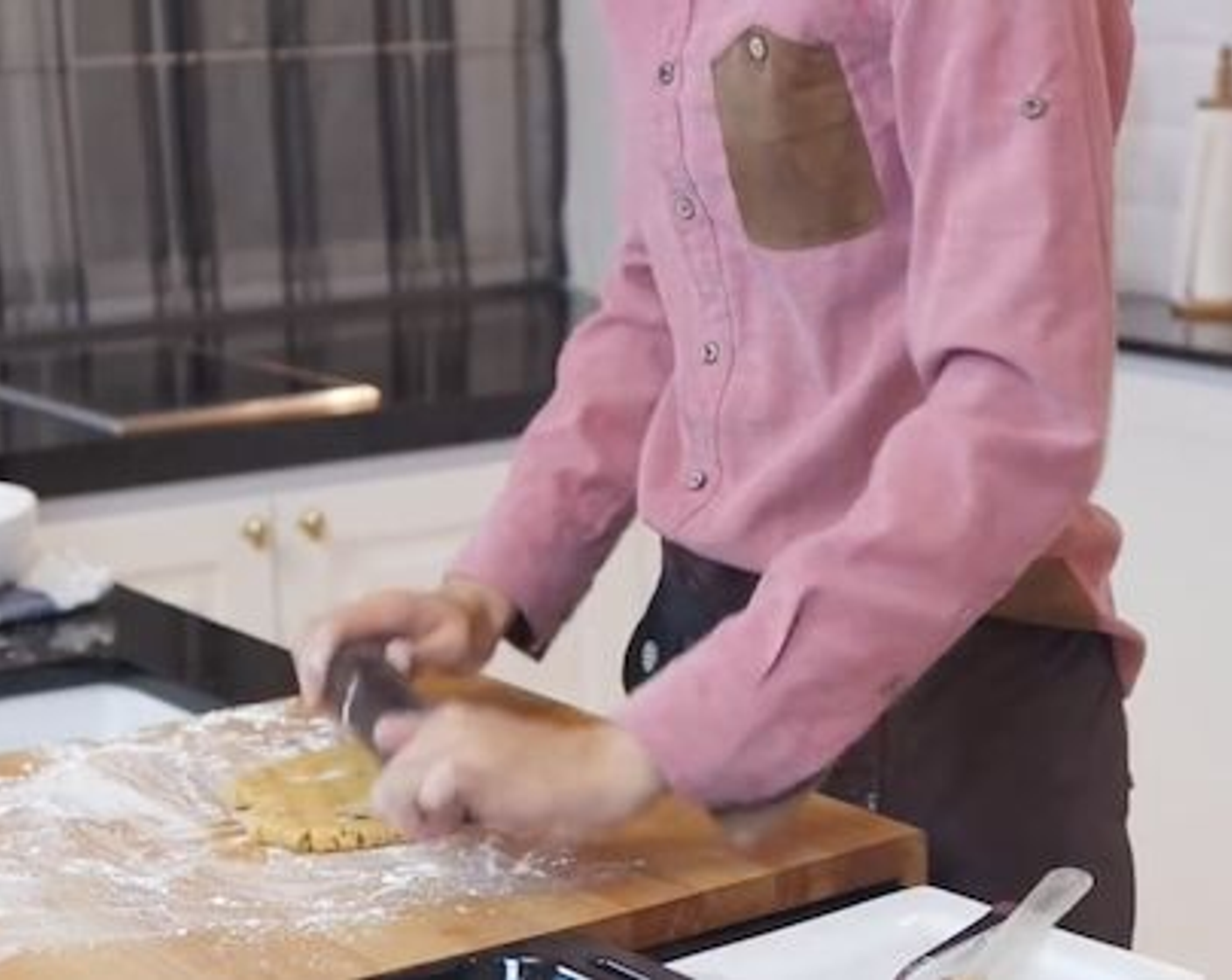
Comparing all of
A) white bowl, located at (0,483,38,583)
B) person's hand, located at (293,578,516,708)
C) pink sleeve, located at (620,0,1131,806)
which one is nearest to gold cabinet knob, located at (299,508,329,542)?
white bowl, located at (0,483,38,583)

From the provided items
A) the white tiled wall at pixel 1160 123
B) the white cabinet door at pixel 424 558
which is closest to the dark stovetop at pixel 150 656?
the white cabinet door at pixel 424 558

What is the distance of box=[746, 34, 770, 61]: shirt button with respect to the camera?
115cm

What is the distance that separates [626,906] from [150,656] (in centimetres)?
54

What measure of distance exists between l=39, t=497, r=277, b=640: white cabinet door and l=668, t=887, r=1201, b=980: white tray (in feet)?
4.25

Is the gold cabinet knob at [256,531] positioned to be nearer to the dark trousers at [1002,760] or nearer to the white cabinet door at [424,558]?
the white cabinet door at [424,558]

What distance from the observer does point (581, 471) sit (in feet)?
4.54

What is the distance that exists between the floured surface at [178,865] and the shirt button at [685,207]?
311 millimetres

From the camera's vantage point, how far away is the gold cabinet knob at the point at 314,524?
2.35m

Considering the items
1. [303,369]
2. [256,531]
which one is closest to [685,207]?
[256,531]

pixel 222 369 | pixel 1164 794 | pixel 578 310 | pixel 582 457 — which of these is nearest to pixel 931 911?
pixel 582 457

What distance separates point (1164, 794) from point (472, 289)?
3.49 ft

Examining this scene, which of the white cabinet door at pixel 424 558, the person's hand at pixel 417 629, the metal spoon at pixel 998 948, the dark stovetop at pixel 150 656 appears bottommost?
the white cabinet door at pixel 424 558

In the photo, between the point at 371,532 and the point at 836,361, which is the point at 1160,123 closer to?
the point at 371,532

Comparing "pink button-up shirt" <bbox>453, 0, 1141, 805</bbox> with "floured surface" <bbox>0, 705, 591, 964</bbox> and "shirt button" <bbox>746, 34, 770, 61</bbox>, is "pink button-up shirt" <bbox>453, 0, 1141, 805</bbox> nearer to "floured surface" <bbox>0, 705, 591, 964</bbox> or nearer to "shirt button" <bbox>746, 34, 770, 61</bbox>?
"shirt button" <bbox>746, 34, 770, 61</bbox>
